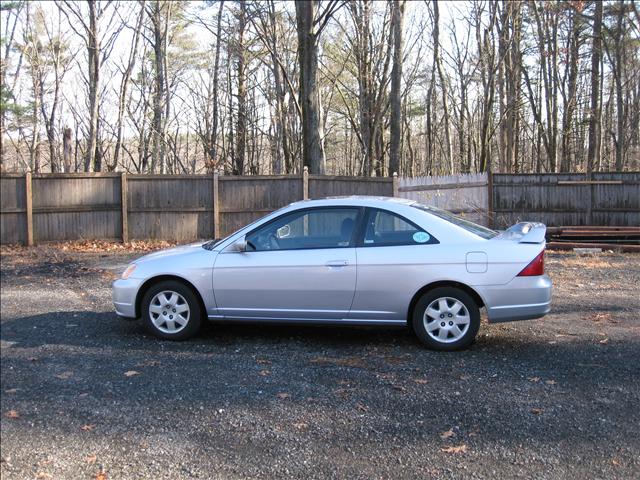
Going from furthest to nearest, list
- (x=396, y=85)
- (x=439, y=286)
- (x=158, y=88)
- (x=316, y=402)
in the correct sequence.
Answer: (x=158, y=88) < (x=396, y=85) < (x=439, y=286) < (x=316, y=402)

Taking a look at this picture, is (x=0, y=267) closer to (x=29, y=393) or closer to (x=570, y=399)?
(x=29, y=393)

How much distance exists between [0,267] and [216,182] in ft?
20.5

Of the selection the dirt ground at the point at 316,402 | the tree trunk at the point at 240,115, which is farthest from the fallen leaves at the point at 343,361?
the tree trunk at the point at 240,115

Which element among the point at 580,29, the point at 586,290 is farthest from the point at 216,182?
the point at 580,29

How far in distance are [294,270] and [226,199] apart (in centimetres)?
1079

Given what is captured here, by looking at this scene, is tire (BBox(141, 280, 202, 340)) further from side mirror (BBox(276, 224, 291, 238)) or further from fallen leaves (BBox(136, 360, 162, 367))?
side mirror (BBox(276, 224, 291, 238))

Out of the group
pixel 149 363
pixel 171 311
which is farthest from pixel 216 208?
pixel 149 363

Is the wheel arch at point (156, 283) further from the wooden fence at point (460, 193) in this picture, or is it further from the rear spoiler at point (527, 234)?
the wooden fence at point (460, 193)

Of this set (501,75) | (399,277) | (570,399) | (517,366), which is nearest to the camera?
(570,399)

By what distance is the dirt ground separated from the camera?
3.42 meters

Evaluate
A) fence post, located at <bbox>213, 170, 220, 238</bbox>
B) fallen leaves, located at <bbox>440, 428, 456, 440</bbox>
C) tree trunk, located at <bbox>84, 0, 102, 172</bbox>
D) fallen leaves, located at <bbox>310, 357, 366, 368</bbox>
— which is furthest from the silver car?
tree trunk, located at <bbox>84, 0, 102, 172</bbox>

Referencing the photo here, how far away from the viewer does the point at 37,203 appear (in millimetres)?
14961

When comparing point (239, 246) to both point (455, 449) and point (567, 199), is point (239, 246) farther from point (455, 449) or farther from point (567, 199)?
point (567, 199)

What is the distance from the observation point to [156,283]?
20.1ft
